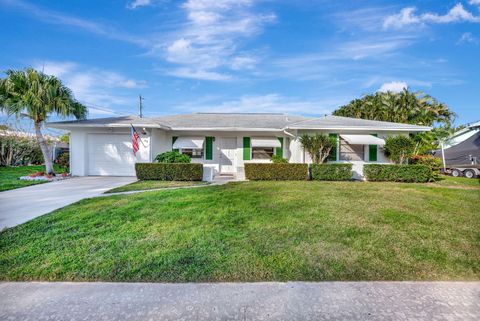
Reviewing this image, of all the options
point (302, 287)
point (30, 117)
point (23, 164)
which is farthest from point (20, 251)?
point (23, 164)

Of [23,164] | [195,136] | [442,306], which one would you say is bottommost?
[442,306]

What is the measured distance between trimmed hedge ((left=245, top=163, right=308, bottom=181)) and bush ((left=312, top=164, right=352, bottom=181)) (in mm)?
741

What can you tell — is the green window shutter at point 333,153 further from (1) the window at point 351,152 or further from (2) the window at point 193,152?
(2) the window at point 193,152

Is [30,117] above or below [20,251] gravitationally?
above

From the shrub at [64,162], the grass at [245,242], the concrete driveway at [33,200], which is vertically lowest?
the grass at [245,242]

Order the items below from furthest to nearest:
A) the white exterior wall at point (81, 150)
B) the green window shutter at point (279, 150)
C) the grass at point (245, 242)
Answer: the green window shutter at point (279, 150) → the white exterior wall at point (81, 150) → the grass at point (245, 242)

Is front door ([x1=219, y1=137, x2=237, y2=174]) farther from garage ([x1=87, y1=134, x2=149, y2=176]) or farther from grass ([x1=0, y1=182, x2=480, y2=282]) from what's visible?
grass ([x1=0, y1=182, x2=480, y2=282])

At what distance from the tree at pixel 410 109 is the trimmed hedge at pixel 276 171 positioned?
23.2 m

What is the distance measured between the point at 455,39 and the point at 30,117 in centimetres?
2551

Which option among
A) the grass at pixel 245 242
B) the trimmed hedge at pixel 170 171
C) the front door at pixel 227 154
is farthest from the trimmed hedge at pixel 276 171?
the grass at pixel 245 242

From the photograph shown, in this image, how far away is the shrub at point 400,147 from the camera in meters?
14.4

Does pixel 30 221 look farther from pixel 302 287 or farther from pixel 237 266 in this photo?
pixel 302 287

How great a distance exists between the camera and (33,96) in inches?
510

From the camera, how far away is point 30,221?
607 cm
